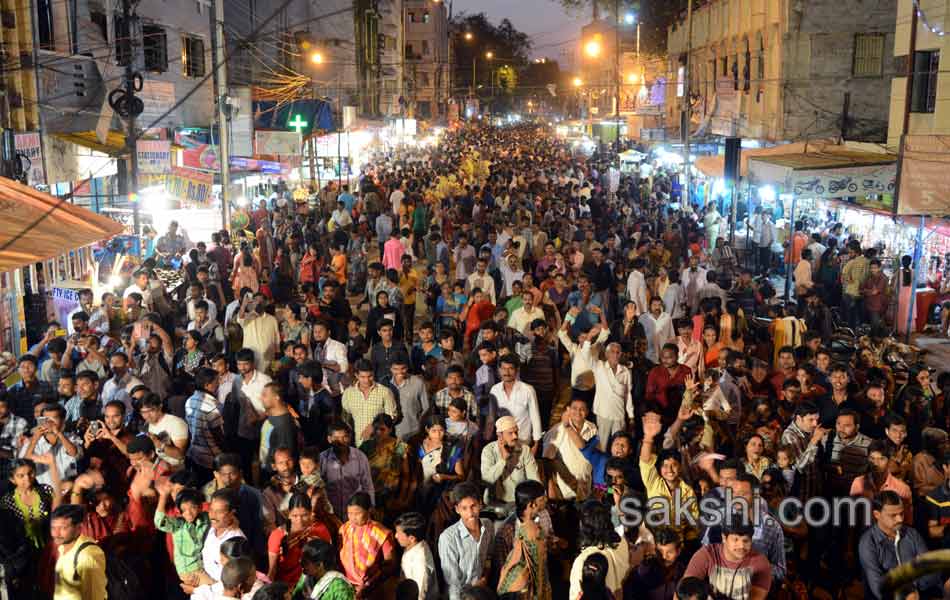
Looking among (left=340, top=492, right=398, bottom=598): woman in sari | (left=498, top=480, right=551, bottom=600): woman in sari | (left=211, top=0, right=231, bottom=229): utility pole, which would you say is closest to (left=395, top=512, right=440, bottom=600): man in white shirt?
(left=340, top=492, right=398, bottom=598): woman in sari

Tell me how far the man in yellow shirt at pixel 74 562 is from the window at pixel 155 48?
→ 52.1 feet

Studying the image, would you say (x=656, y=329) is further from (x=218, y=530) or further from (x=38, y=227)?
(x=38, y=227)

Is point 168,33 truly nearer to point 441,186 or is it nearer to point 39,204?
point 441,186

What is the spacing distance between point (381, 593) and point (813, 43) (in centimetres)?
2165

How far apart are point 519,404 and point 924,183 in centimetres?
815

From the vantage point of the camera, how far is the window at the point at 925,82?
15875mm

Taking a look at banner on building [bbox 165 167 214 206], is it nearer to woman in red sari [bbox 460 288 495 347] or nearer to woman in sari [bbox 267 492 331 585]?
woman in red sari [bbox 460 288 495 347]

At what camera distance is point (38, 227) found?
8.67 m

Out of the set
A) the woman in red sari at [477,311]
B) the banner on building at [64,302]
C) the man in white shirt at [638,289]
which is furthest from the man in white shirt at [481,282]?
the banner on building at [64,302]

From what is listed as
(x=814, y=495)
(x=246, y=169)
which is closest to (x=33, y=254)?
(x=814, y=495)

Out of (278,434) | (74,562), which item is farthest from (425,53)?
(74,562)

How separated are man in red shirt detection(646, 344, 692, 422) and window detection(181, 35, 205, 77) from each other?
16738mm

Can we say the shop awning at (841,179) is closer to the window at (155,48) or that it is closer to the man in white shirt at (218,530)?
the man in white shirt at (218,530)

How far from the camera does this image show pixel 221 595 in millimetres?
5109
